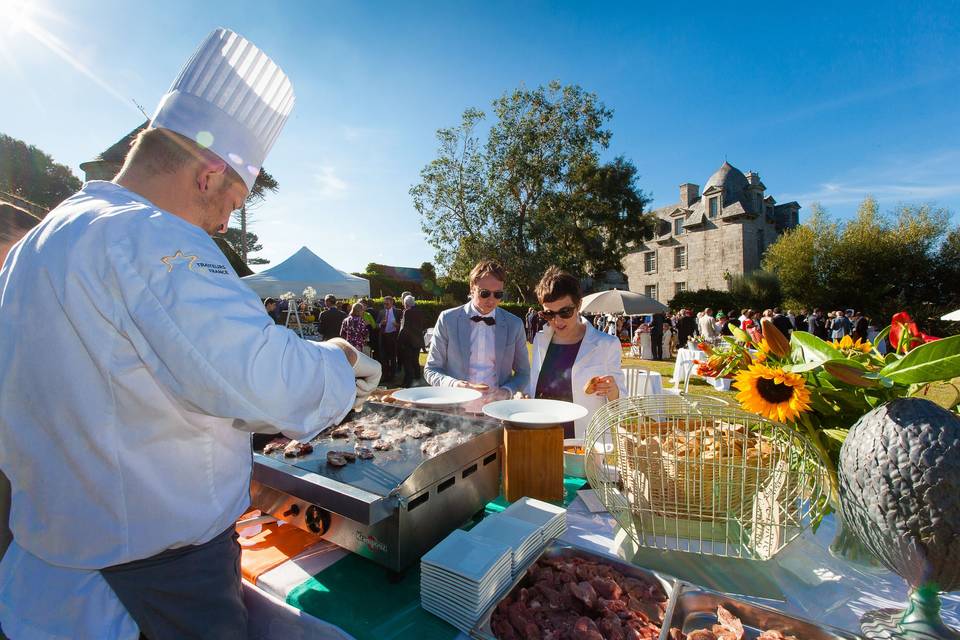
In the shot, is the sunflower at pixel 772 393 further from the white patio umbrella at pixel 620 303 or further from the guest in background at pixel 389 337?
the white patio umbrella at pixel 620 303

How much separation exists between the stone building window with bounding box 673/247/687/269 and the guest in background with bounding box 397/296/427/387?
3088 cm

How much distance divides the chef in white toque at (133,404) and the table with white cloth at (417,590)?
0.19 meters

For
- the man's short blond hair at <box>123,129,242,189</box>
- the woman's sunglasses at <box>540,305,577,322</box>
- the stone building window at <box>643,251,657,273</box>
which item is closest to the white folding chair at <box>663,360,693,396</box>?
the woman's sunglasses at <box>540,305,577,322</box>

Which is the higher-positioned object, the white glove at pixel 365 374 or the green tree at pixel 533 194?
the green tree at pixel 533 194

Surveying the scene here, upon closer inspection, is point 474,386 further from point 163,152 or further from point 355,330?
point 355,330

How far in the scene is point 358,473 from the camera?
1.52 metres

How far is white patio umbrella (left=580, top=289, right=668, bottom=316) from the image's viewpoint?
12.6 m

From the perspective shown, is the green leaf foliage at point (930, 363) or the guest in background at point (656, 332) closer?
the green leaf foliage at point (930, 363)

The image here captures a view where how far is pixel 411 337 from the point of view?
9789 millimetres

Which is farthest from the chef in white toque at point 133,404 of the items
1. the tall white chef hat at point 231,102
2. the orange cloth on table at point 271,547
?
the orange cloth on table at point 271,547

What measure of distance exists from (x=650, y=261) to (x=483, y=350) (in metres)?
37.7

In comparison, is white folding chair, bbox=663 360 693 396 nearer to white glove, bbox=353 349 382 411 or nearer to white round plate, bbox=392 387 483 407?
white round plate, bbox=392 387 483 407

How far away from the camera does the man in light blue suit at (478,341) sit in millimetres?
3311

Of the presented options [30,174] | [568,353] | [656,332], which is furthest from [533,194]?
[30,174]
